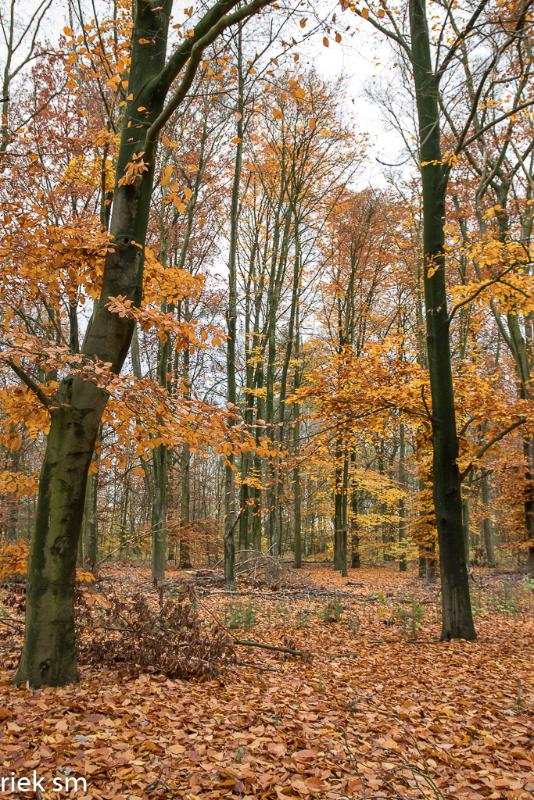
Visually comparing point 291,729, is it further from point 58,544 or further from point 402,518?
point 402,518

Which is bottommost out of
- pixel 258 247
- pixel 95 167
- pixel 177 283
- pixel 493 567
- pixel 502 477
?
pixel 493 567

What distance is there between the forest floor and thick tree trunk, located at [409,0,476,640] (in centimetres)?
70

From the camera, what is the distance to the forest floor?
8.74 ft

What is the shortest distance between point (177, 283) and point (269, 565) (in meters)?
9.06

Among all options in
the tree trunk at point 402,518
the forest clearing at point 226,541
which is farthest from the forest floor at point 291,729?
the tree trunk at point 402,518

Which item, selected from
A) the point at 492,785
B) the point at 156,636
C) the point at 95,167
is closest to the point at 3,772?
the point at 156,636

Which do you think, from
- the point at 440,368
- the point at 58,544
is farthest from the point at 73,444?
the point at 440,368

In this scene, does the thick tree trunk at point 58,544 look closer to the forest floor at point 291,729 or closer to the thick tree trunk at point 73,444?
the thick tree trunk at point 73,444

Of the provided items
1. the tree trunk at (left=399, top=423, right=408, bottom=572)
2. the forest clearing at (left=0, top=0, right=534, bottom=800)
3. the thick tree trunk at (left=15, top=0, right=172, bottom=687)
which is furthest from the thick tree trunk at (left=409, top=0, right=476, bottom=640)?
the tree trunk at (left=399, top=423, right=408, bottom=572)

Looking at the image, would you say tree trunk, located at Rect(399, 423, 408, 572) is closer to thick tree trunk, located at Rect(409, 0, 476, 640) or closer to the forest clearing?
the forest clearing

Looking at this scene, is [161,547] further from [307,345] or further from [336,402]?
[307,345]

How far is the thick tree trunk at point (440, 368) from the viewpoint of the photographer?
6320 mm

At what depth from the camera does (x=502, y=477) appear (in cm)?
1527

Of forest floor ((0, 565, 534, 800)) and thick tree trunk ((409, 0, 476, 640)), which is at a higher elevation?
thick tree trunk ((409, 0, 476, 640))
